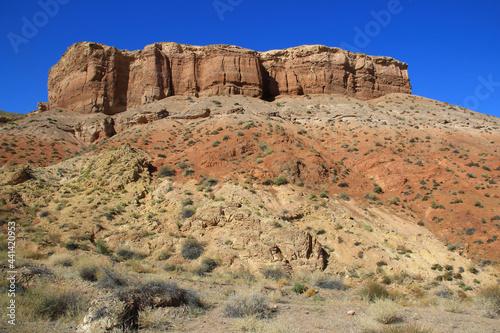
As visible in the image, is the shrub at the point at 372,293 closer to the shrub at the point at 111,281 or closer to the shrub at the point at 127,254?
the shrub at the point at 111,281

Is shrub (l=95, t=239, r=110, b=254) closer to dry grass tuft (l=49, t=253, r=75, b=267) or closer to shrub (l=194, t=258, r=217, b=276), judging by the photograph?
dry grass tuft (l=49, t=253, r=75, b=267)

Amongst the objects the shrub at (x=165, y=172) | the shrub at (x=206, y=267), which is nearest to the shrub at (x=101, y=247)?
the shrub at (x=206, y=267)

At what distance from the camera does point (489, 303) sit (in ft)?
28.5

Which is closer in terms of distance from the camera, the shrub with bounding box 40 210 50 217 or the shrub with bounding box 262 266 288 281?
the shrub with bounding box 262 266 288 281

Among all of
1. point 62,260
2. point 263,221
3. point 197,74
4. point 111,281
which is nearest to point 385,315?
point 111,281

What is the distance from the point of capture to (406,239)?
1722cm

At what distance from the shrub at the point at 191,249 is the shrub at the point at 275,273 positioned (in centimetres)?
323

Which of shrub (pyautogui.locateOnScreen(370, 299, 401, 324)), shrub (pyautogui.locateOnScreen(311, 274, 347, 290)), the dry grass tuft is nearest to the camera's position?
shrub (pyautogui.locateOnScreen(370, 299, 401, 324))

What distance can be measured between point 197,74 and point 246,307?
4159 centimetres

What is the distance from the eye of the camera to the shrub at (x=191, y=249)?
14454 mm

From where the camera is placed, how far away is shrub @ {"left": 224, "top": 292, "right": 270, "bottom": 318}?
7535mm

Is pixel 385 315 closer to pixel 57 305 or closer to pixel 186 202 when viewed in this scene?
pixel 57 305

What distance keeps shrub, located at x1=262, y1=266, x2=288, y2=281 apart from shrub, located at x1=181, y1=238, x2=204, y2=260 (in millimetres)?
3234

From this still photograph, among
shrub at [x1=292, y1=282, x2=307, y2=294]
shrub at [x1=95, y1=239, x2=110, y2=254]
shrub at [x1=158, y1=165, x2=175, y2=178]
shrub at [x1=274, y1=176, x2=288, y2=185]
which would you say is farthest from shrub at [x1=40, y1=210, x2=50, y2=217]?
shrub at [x1=292, y1=282, x2=307, y2=294]
